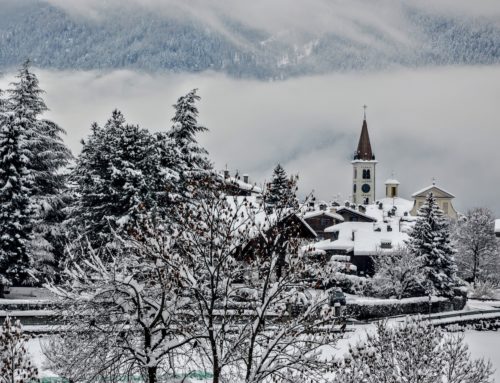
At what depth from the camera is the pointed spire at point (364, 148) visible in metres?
156

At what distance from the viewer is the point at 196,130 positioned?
150 ft

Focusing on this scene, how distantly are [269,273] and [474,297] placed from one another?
56729 millimetres

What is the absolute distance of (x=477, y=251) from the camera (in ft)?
241

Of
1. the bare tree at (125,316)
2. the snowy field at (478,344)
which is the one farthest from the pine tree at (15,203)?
the bare tree at (125,316)

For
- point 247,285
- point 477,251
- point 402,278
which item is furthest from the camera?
point 477,251

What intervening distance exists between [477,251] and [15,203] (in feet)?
173

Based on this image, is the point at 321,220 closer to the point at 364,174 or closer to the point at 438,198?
the point at 438,198

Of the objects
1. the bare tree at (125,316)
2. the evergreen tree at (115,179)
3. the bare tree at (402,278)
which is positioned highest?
the evergreen tree at (115,179)

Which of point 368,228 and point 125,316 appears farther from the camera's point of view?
point 368,228

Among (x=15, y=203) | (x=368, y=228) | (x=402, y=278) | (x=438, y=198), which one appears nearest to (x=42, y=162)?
(x=15, y=203)

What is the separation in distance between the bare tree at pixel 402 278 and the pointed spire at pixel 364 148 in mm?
103403

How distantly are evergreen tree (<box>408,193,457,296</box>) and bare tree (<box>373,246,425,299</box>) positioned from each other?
73 centimetres

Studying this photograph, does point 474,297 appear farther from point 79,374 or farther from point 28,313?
point 79,374

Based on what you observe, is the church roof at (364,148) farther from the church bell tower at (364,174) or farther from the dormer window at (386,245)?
the dormer window at (386,245)
